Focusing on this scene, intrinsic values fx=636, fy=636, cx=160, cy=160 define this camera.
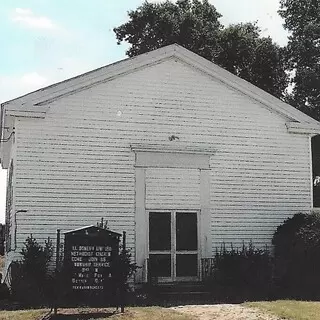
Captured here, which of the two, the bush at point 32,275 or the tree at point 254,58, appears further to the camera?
the tree at point 254,58

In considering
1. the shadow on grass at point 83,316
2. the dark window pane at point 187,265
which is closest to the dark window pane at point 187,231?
the dark window pane at point 187,265

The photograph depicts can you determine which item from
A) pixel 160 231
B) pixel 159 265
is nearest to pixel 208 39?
pixel 160 231

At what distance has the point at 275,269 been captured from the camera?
19.9m

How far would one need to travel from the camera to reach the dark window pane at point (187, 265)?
1953 cm

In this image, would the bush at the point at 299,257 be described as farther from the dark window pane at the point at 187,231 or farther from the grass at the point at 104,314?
the grass at the point at 104,314

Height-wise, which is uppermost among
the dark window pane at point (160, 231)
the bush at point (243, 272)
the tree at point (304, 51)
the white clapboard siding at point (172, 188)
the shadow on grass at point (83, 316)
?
the tree at point (304, 51)

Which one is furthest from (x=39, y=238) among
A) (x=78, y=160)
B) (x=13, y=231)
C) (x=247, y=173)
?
(x=247, y=173)

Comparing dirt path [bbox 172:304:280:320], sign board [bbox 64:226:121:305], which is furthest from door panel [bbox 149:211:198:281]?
sign board [bbox 64:226:121:305]

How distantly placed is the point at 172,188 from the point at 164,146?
132cm

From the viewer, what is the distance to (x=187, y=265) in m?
19.6

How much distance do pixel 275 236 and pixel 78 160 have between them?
266 inches

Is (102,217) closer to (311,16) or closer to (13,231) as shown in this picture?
(13,231)

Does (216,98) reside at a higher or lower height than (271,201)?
higher

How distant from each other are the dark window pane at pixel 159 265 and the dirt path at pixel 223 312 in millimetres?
3677
